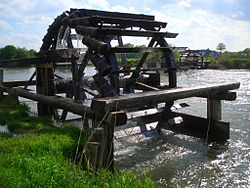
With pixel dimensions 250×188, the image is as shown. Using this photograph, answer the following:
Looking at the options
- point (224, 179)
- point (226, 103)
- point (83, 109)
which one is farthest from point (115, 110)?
point (226, 103)

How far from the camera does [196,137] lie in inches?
348

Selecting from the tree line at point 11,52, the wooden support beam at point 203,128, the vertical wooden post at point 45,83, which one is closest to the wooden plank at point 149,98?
the wooden support beam at point 203,128

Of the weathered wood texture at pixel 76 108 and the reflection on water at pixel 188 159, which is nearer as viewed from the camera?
the weathered wood texture at pixel 76 108

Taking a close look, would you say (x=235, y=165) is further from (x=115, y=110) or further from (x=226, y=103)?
(x=226, y=103)

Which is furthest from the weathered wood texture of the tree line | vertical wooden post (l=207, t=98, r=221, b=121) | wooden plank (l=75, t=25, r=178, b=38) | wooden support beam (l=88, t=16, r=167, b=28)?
the tree line

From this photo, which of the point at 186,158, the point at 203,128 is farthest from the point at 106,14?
the point at 186,158

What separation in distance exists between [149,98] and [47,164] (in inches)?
99.3

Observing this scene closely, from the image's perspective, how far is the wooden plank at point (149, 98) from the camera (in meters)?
5.48

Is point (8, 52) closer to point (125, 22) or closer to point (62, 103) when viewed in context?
point (125, 22)

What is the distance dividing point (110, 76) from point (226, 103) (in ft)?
24.7

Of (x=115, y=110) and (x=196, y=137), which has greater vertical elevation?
(x=115, y=110)

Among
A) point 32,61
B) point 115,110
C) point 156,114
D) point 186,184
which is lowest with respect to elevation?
point 186,184

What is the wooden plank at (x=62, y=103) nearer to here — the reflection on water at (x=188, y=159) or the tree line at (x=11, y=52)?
the reflection on water at (x=188, y=159)

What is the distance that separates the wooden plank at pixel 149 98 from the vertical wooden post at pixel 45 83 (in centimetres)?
340
